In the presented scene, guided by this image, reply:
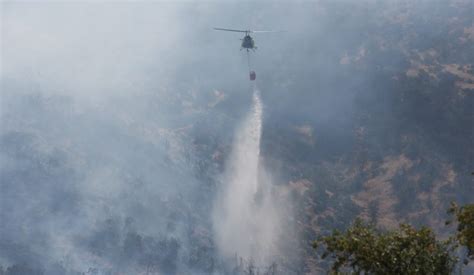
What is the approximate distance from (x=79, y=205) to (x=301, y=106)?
242ft

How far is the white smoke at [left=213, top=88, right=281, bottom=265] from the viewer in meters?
138

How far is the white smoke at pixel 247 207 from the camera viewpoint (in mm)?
137875

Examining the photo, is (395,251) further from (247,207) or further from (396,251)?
(247,207)

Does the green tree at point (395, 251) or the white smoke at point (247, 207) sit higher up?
the green tree at point (395, 251)

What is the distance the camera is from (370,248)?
32094mm

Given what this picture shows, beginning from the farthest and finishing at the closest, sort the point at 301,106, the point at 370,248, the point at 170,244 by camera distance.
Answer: the point at 301,106
the point at 170,244
the point at 370,248

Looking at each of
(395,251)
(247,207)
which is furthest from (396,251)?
(247,207)

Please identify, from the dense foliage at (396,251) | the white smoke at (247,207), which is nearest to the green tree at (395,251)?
the dense foliage at (396,251)

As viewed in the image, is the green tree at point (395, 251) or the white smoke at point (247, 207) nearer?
the green tree at point (395, 251)

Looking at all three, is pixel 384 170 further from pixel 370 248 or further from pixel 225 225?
pixel 370 248

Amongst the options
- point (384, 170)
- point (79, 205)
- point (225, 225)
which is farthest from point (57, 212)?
point (384, 170)

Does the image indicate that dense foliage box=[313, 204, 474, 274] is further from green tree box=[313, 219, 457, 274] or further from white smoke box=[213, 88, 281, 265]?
white smoke box=[213, 88, 281, 265]

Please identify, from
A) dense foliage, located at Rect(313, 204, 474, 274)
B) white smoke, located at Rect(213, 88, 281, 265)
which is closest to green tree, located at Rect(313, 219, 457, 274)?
dense foliage, located at Rect(313, 204, 474, 274)

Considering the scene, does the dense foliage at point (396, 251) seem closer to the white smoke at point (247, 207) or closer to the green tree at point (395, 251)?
the green tree at point (395, 251)
